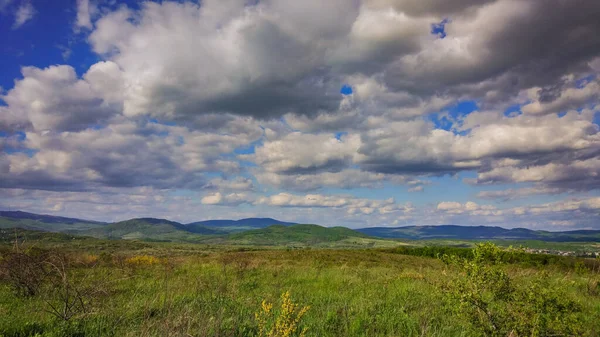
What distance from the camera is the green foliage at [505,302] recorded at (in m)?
6.25

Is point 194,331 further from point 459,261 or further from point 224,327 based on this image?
point 459,261

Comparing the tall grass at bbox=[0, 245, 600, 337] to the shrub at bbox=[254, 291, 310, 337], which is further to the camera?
the tall grass at bbox=[0, 245, 600, 337]

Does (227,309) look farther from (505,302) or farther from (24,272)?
(24,272)

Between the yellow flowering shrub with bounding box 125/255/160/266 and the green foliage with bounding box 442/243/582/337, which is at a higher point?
the green foliage with bounding box 442/243/582/337

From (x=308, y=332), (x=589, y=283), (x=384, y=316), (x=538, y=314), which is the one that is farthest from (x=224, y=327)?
(x=589, y=283)

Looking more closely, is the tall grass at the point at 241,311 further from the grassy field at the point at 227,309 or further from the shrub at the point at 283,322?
the shrub at the point at 283,322

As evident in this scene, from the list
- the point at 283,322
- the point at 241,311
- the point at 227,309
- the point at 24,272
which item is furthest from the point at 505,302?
the point at 24,272

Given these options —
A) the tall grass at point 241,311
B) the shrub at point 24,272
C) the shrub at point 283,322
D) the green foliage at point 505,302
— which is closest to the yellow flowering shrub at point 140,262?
the tall grass at point 241,311

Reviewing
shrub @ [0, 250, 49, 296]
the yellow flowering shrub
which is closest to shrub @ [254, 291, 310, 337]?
shrub @ [0, 250, 49, 296]

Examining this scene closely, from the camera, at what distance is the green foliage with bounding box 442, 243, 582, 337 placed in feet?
20.5

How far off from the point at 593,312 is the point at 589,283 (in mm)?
7016

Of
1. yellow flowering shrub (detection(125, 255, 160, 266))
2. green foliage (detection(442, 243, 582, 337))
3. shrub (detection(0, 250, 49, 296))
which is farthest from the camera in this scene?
yellow flowering shrub (detection(125, 255, 160, 266))

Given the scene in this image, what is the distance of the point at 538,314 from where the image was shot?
6102 mm

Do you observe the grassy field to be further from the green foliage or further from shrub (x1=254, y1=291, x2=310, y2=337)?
shrub (x1=254, y1=291, x2=310, y2=337)
